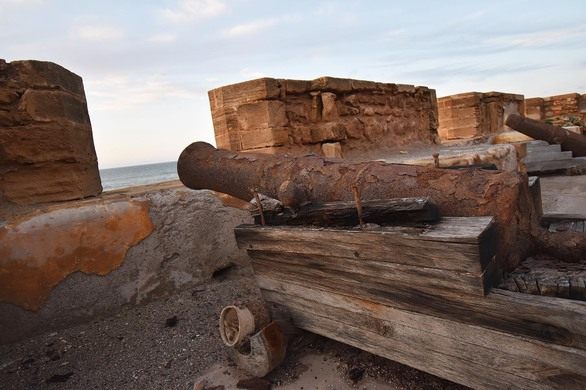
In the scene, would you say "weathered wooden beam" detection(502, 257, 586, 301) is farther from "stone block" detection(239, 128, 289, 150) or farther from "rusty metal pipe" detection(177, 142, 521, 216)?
"stone block" detection(239, 128, 289, 150)

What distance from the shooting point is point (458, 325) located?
4.17ft

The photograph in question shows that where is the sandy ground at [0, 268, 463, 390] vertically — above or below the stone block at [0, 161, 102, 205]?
below

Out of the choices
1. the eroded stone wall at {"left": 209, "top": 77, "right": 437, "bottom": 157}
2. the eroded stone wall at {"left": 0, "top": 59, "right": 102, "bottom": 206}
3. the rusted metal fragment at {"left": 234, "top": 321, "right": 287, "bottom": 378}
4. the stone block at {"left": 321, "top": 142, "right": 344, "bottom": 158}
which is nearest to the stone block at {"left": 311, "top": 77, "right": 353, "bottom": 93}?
the eroded stone wall at {"left": 209, "top": 77, "right": 437, "bottom": 157}

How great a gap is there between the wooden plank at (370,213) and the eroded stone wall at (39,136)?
5.77ft

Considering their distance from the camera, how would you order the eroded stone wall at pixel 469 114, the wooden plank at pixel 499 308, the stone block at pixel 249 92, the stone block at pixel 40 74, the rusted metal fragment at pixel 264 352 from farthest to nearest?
1. the eroded stone wall at pixel 469 114
2. the stone block at pixel 249 92
3. the stone block at pixel 40 74
4. the rusted metal fragment at pixel 264 352
5. the wooden plank at pixel 499 308

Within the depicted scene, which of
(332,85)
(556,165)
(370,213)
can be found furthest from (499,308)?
(556,165)

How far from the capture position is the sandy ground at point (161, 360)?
5.54ft

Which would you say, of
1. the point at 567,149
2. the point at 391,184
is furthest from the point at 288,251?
the point at 567,149

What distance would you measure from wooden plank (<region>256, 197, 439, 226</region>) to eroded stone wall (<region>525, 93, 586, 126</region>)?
54.9ft

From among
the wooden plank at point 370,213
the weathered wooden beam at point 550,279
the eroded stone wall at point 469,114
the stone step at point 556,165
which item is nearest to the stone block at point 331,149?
the wooden plank at point 370,213

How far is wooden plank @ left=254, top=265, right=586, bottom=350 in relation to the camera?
104 centimetres

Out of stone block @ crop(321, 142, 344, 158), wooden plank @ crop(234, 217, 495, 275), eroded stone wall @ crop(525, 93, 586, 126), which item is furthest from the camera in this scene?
eroded stone wall @ crop(525, 93, 586, 126)

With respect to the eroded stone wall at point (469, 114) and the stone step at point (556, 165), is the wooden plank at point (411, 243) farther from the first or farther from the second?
the eroded stone wall at point (469, 114)

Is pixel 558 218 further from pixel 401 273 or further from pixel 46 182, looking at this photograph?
pixel 46 182
